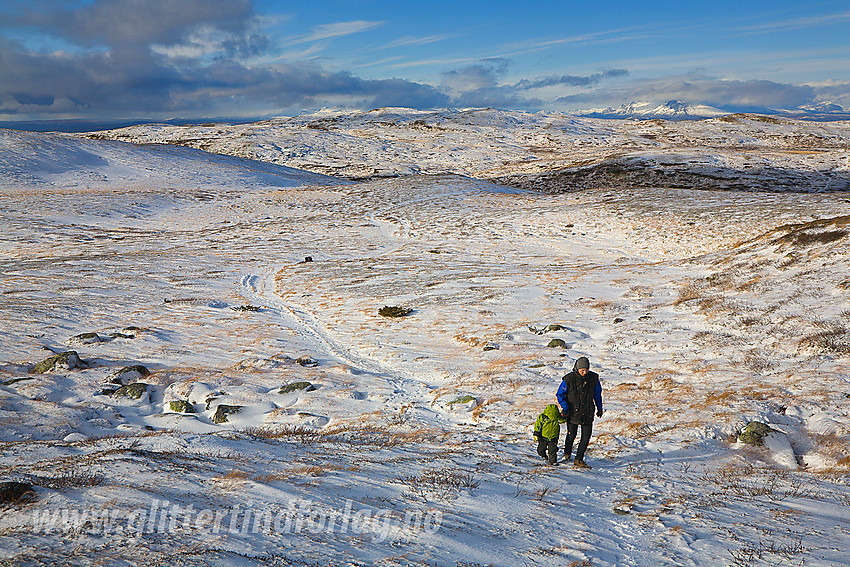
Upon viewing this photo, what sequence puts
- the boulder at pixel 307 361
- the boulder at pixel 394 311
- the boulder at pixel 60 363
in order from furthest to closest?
1. the boulder at pixel 394 311
2. the boulder at pixel 307 361
3. the boulder at pixel 60 363

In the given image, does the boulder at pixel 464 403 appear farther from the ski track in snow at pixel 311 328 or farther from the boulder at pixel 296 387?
the boulder at pixel 296 387

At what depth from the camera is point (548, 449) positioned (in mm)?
8586

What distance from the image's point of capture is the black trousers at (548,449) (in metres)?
8.49

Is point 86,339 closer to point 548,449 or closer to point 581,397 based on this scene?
point 548,449

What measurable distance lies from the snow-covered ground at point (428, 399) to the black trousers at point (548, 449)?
0.23 metres

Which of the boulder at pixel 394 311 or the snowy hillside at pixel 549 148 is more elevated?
the snowy hillside at pixel 549 148

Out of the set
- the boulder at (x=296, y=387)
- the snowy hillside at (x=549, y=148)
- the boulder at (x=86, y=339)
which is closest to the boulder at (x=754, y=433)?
the boulder at (x=296, y=387)

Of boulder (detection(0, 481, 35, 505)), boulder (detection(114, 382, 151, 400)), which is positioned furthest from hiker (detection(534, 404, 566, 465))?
boulder (detection(114, 382, 151, 400))

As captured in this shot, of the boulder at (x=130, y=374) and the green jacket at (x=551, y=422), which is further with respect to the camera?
the boulder at (x=130, y=374)

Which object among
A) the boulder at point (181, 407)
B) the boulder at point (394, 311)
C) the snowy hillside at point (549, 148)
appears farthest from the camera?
the snowy hillside at point (549, 148)

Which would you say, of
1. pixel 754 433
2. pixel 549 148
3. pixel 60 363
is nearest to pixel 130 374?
pixel 60 363

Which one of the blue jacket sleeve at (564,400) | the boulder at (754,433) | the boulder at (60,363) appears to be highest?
the blue jacket sleeve at (564,400)

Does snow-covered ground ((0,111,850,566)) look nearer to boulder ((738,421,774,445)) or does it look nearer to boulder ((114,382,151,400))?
boulder ((114,382,151,400))

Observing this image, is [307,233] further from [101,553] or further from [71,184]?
[101,553]
